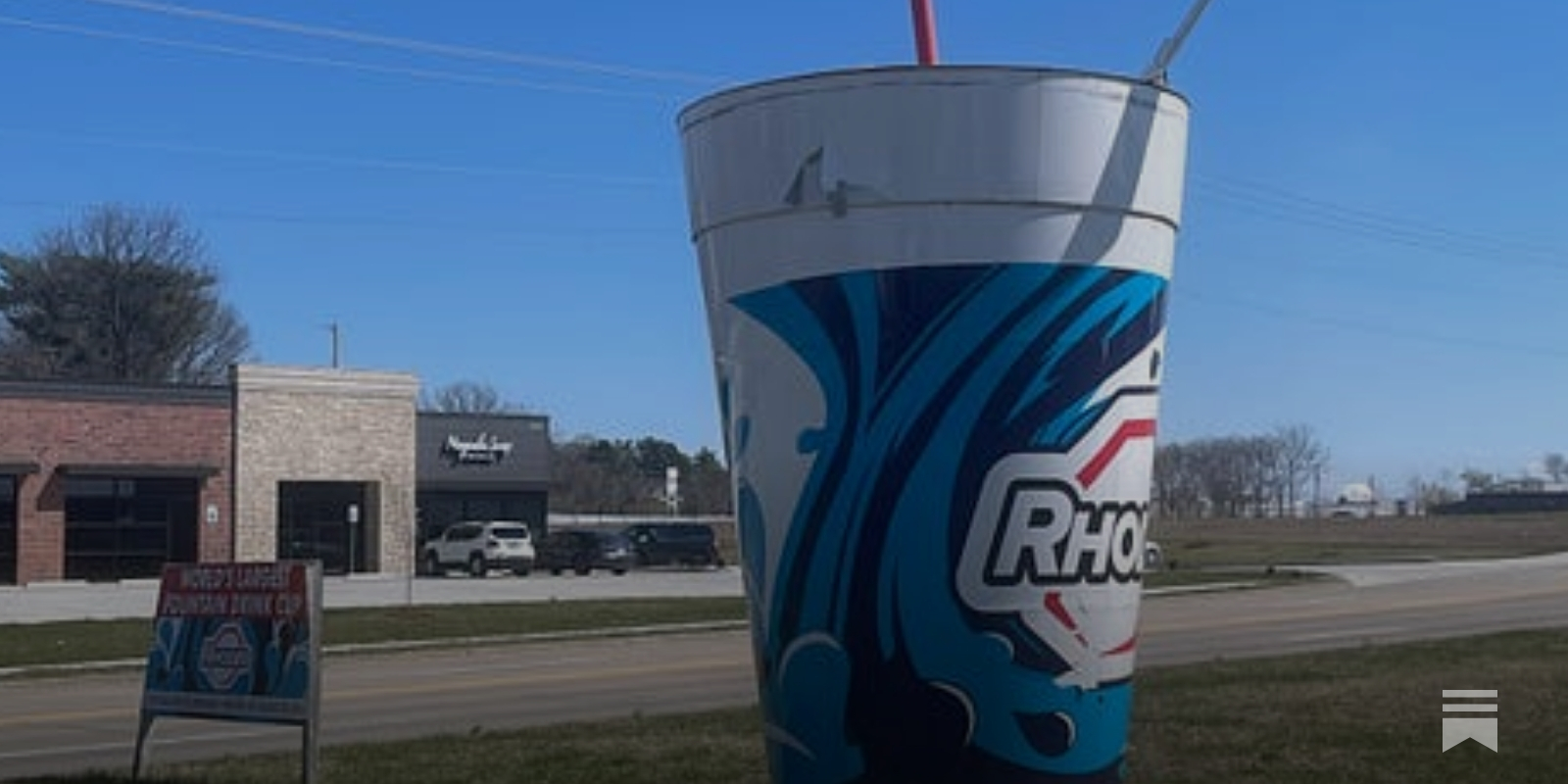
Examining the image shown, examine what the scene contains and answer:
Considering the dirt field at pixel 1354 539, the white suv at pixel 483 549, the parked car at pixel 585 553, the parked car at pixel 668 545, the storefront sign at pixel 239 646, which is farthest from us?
the dirt field at pixel 1354 539

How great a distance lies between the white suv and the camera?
5934 centimetres

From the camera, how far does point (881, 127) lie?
14.7 ft

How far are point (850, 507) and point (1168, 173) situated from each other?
44.7 inches

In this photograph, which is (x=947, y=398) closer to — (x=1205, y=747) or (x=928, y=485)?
(x=928, y=485)

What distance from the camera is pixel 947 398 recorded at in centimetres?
451

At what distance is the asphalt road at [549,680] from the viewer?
49.2ft

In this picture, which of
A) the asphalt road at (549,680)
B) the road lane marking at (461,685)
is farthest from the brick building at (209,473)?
the road lane marking at (461,685)

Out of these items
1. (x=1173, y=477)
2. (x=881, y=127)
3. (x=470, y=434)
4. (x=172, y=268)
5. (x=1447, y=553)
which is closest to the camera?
(x=881, y=127)

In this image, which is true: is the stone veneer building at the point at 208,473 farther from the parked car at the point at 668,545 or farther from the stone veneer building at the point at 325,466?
the parked car at the point at 668,545

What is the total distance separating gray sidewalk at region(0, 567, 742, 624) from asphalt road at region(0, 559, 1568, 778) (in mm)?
10957

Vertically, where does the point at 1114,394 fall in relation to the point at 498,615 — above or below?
above

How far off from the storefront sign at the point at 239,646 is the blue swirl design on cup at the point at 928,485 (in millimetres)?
5290

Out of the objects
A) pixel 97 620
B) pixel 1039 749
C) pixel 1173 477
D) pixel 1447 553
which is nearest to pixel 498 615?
pixel 97 620

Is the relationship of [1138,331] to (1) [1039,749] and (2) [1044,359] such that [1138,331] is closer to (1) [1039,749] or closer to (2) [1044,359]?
(2) [1044,359]
